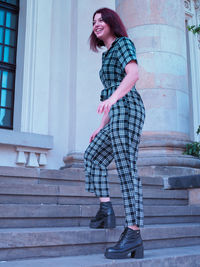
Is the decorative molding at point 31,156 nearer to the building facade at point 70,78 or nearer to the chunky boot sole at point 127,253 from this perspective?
the building facade at point 70,78

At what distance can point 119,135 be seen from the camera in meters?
2.59

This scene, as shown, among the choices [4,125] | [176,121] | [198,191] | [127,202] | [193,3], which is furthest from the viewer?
[193,3]

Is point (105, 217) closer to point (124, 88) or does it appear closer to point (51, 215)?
point (51, 215)

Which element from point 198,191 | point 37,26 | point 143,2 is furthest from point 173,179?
point 37,26

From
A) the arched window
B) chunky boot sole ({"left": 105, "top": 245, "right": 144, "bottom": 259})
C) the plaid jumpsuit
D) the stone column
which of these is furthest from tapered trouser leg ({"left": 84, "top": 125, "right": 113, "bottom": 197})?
the arched window

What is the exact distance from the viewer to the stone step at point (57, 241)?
255cm

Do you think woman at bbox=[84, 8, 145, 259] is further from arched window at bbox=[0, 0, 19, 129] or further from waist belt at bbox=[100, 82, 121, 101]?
arched window at bbox=[0, 0, 19, 129]

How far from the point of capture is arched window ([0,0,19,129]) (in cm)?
765

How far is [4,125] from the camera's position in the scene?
24.8ft

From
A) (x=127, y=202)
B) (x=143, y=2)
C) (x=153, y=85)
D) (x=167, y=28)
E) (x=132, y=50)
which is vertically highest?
(x=143, y=2)

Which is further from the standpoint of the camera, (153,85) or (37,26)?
(37,26)

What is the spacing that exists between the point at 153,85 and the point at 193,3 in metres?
6.05

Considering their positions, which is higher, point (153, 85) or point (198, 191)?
point (153, 85)

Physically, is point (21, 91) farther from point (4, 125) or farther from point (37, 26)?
point (37, 26)
